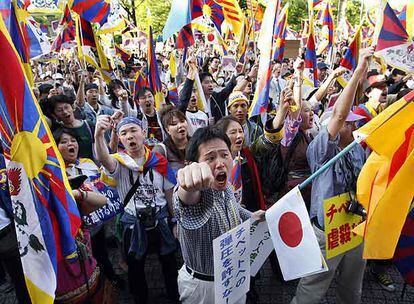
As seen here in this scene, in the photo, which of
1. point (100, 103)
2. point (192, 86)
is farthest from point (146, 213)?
point (100, 103)

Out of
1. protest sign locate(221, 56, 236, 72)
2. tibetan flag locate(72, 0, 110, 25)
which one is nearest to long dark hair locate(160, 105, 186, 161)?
tibetan flag locate(72, 0, 110, 25)

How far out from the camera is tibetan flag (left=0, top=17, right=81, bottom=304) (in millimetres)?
1779

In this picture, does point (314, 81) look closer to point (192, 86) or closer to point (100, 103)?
point (192, 86)

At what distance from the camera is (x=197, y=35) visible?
17172mm

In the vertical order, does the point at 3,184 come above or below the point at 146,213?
above

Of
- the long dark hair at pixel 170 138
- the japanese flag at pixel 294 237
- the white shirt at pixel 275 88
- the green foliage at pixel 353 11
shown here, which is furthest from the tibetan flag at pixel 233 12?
the green foliage at pixel 353 11

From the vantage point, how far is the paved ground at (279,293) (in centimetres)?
342

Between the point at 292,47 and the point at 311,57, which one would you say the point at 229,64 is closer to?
the point at 311,57

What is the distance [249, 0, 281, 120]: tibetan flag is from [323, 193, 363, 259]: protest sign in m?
1.21

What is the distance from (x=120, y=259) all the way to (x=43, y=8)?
20.9 ft

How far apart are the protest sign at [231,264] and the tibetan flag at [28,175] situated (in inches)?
33.6

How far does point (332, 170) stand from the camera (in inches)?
103

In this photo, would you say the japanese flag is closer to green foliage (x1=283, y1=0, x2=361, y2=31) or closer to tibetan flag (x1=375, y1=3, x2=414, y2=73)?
tibetan flag (x1=375, y1=3, x2=414, y2=73)

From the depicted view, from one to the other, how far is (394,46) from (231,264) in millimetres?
1678
